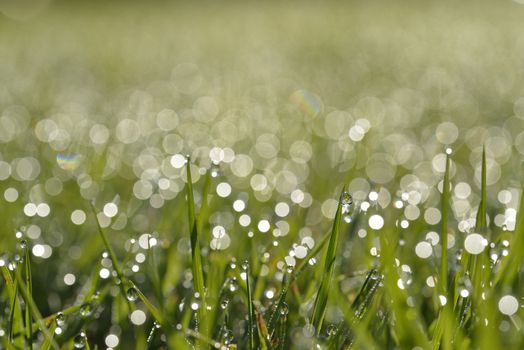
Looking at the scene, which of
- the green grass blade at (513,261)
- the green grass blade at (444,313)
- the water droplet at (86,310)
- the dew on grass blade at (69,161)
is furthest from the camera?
the dew on grass blade at (69,161)

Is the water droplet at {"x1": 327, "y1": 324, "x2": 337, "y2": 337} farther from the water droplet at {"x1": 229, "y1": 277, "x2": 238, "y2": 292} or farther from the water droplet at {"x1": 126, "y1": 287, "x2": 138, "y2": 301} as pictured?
the water droplet at {"x1": 126, "y1": 287, "x2": 138, "y2": 301}

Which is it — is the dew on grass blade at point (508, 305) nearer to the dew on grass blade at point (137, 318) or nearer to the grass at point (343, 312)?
the grass at point (343, 312)

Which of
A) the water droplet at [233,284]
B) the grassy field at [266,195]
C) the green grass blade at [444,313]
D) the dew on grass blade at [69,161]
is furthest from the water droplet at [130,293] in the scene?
the dew on grass blade at [69,161]

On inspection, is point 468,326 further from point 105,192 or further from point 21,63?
point 21,63

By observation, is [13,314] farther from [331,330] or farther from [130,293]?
[331,330]

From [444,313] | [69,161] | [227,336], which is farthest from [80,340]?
[69,161]

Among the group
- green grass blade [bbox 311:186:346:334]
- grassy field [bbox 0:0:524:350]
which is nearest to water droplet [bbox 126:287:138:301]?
grassy field [bbox 0:0:524:350]

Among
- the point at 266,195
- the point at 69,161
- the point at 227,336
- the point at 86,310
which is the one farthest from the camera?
the point at 69,161
